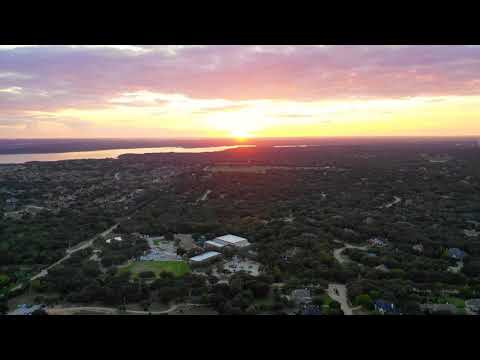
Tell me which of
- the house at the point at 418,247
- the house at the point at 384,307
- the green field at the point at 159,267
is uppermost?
the green field at the point at 159,267

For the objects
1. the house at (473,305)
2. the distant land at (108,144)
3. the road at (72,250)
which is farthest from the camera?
the distant land at (108,144)

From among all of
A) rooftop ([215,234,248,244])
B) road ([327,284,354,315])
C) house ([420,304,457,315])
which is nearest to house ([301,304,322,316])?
road ([327,284,354,315])

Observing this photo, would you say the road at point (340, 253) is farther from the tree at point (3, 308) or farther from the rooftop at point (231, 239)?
the tree at point (3, 308)

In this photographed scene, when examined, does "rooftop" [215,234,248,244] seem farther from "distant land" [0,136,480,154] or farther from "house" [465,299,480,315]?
"distant land" [0,136,480,154]

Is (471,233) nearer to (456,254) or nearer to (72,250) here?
(456,254)

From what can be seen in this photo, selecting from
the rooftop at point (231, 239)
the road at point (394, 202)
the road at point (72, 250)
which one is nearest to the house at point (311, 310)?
the rooftop at point (231, 239)

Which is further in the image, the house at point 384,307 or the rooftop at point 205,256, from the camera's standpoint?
the rooftop at point 205,256
